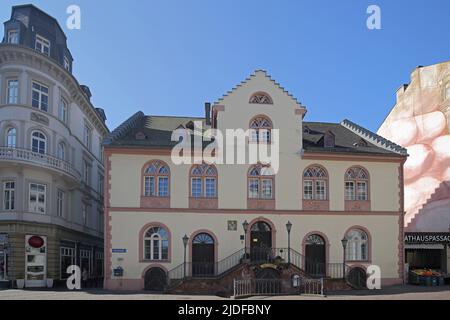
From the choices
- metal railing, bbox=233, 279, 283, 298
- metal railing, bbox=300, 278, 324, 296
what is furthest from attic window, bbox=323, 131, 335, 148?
metal railing, bbox=233, 279, 283, 298

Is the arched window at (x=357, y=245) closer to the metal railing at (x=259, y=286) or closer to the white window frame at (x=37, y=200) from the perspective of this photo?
the metal railing at (x=259, y=286)

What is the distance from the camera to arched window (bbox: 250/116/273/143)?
3189 cm

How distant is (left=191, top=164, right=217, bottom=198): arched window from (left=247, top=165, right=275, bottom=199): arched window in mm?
2255

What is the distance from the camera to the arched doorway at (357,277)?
31.1 m

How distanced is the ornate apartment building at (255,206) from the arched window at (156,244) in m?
0.06

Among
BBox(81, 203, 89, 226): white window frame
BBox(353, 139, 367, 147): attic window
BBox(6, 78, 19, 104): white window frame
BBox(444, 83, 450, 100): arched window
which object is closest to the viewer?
BBox(6, 78, 19, 104): white window frame

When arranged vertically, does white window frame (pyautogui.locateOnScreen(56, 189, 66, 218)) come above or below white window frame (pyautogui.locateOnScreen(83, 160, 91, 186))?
below

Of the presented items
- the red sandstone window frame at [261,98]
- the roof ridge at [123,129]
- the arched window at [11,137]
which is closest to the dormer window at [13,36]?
the arched window at [11,137]

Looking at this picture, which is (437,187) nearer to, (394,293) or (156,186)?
(394,293)

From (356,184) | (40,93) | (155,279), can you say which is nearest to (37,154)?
(40,93)

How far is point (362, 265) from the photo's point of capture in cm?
3139

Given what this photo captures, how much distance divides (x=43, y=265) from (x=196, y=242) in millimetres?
10204

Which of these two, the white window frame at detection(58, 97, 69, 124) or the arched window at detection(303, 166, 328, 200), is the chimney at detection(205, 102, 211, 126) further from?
the white window frame at detection(58, 97, 69, 124)

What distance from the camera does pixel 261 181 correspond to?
31.5 meters
